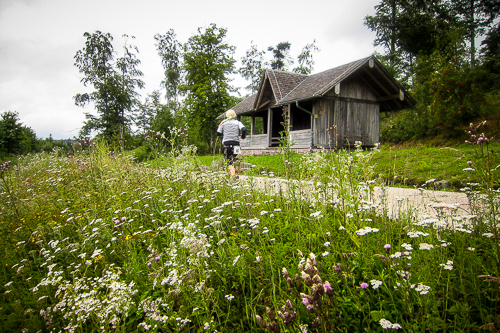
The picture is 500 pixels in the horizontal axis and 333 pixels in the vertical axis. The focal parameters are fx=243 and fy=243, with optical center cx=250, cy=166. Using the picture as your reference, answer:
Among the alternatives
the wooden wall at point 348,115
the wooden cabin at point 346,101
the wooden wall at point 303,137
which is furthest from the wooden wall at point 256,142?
the wooden wall at point 348,115

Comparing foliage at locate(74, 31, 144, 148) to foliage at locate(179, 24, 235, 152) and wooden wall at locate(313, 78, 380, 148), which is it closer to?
foliage at locate(179, 24, 235, 152)

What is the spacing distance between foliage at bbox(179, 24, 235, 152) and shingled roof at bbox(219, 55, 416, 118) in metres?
7.40

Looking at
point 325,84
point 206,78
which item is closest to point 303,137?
point 325,84

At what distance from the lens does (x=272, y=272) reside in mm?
1767

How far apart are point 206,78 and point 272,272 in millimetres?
23420

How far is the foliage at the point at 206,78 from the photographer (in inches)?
915

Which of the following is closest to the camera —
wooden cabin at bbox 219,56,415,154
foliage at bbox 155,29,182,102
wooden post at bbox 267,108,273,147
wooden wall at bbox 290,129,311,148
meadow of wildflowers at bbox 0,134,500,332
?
meadow of wildflowers at bbox 0,134,500,332

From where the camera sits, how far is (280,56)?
3553 centimetres

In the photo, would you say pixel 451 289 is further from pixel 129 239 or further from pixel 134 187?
pixel 134 187

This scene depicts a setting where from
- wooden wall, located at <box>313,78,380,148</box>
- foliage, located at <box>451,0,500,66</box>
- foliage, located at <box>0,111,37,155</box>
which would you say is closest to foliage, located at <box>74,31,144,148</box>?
foliage, located at <box>0,111,37,155</box>

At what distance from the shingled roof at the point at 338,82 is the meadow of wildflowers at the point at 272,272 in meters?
10.6

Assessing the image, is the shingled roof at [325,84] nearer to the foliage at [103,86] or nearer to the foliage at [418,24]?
the foliage at [418,24]

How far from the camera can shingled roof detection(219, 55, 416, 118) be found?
41.7 ft

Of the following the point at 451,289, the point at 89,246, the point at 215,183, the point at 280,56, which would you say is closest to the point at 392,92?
the point at 215,183
